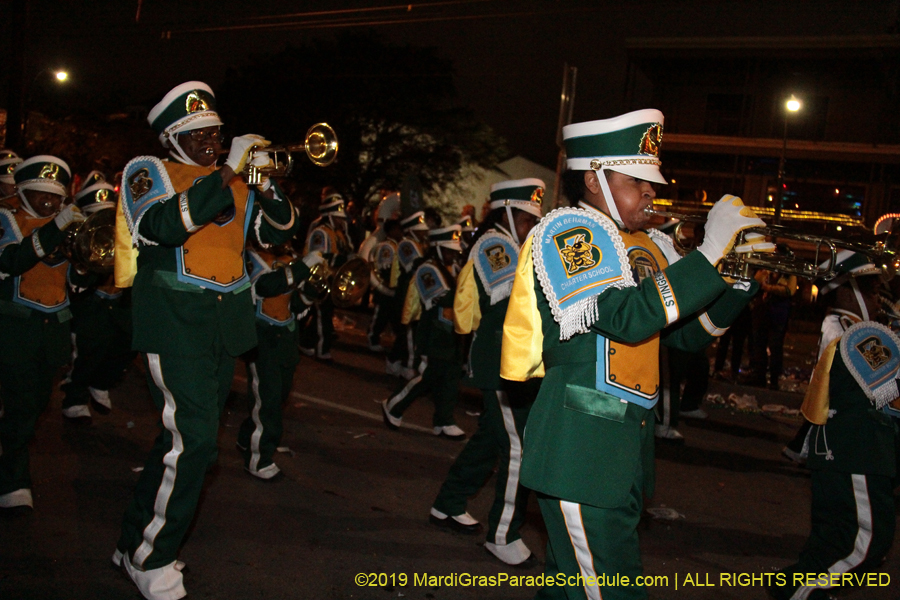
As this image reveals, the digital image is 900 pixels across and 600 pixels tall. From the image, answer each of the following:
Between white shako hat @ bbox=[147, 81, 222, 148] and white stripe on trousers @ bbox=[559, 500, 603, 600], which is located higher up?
white shako hat @ bbox=[147, 81, 222, 148]

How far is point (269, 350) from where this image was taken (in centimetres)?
623

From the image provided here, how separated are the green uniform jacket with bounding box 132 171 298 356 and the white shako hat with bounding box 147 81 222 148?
1.84 feet

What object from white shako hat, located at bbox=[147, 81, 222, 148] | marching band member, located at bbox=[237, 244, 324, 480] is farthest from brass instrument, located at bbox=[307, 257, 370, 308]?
white shako hat, located at bbox=[147, 81, 222, 148]

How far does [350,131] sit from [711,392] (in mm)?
22919

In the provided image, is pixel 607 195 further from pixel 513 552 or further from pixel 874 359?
pixel 513 552

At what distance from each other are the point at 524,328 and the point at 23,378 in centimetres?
381

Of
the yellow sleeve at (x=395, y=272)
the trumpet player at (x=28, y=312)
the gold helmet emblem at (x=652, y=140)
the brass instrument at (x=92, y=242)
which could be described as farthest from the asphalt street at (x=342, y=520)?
the yellow sleeve at (x=395, y=272)

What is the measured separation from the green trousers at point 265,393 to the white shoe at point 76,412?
1.82m

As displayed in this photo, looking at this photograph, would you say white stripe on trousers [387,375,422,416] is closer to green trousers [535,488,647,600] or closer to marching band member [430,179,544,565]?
marching band member [430,179,544,565]

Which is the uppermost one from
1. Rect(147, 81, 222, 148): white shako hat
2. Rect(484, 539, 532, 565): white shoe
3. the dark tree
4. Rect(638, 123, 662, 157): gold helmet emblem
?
the dark tree

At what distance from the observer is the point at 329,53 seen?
32000 mm

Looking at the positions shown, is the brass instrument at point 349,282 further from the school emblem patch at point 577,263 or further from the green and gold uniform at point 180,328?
the school emblem patch at point 577,263

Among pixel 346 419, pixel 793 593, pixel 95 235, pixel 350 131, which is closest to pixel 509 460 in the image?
pixel 793 593

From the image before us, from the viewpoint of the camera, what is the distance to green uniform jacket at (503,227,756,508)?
8.50 ft
